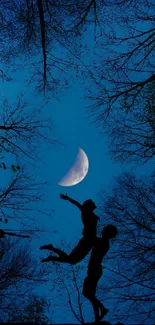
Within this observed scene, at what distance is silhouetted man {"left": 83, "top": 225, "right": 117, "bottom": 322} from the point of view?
5016 mm

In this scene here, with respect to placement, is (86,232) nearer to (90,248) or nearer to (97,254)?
(90,248)

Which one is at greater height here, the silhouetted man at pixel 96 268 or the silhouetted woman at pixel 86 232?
the silhouetted woman at pixel 86 232

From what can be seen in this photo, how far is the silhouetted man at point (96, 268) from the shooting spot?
5016 millimetres

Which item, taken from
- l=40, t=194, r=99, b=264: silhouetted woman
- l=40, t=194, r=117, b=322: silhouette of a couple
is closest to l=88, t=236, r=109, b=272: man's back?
l=40, t=194, r=117, b=322: silhouette of a couple

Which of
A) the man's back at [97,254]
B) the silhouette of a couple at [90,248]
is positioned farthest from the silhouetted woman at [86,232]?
the man's back at [97,254]

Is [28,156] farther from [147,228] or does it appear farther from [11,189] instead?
[147,228]

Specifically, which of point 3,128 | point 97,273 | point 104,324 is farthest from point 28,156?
point 104,324

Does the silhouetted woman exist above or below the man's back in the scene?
above

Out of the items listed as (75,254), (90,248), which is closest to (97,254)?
(90,248)

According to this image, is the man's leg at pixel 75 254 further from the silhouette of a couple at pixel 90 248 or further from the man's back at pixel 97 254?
the man's back at pixel 97 254

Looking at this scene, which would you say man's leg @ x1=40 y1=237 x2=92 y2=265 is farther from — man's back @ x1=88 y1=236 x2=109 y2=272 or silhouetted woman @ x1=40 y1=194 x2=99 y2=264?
man's back @ x1=88 y1=236 x2=109 y2=272

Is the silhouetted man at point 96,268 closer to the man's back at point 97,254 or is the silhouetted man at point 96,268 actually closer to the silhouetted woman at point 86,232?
the man's back at point 97,254

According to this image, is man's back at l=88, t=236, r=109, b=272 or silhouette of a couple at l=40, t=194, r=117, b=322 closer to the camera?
silhouette of a couple at l=40, t=194, r=117, b=322

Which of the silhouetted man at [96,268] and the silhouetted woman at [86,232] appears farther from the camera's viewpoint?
the silhouetted woman at [86,232]
